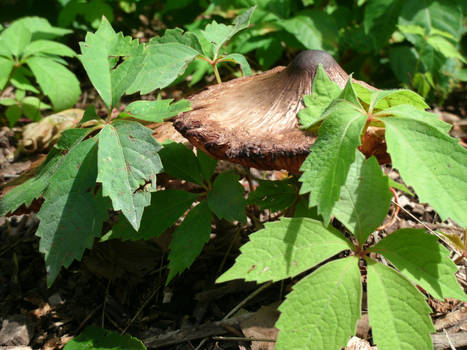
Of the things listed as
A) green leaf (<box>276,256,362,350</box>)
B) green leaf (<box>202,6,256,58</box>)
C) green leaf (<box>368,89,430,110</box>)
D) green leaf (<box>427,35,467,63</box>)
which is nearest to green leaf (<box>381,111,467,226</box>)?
green leaf (<box>368,89,430,110</box>)

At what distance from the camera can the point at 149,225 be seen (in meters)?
1.82

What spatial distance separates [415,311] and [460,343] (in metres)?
0.51

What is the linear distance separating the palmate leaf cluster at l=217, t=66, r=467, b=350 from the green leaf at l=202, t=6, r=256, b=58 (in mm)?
798

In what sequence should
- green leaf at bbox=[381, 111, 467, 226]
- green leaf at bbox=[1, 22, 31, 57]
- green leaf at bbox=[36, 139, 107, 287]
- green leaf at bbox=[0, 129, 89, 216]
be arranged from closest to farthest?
green leaf at bbox=[381, 111, 467, 226]
green leaf at bbox=[36, 139, 107, 287]
green leaf at bbox=[0, 129, 89, 216]
green leaf at bbox=[1, 22, 31, 57]

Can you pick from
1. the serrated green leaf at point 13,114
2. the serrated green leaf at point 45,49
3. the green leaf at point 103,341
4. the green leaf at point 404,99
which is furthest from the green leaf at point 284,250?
the serrated green leaf at point 13,114

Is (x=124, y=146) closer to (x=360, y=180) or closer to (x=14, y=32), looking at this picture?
(x=360, y=180)

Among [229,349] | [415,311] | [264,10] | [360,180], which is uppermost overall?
[264,10]

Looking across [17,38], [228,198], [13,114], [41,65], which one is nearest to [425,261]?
[228,198]

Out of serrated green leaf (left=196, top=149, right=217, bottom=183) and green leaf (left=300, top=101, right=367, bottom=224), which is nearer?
green leaf (left=300, top=101, right=367, bottom=224)

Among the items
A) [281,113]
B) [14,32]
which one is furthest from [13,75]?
[281,113]

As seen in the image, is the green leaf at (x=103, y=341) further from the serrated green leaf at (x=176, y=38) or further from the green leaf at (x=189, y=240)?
the serrated green leaf at (x=176, y=38)

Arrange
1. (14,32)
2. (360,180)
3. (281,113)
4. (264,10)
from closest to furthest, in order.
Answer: (360,180)
(281,113)
(14,32)
(264,10)

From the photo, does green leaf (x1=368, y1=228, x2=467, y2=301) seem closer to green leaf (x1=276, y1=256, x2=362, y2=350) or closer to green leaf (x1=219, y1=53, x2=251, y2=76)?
green leaf (x1=276, y1=256, x2=362, y2=350)

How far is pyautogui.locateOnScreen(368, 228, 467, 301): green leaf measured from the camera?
1.36 m
